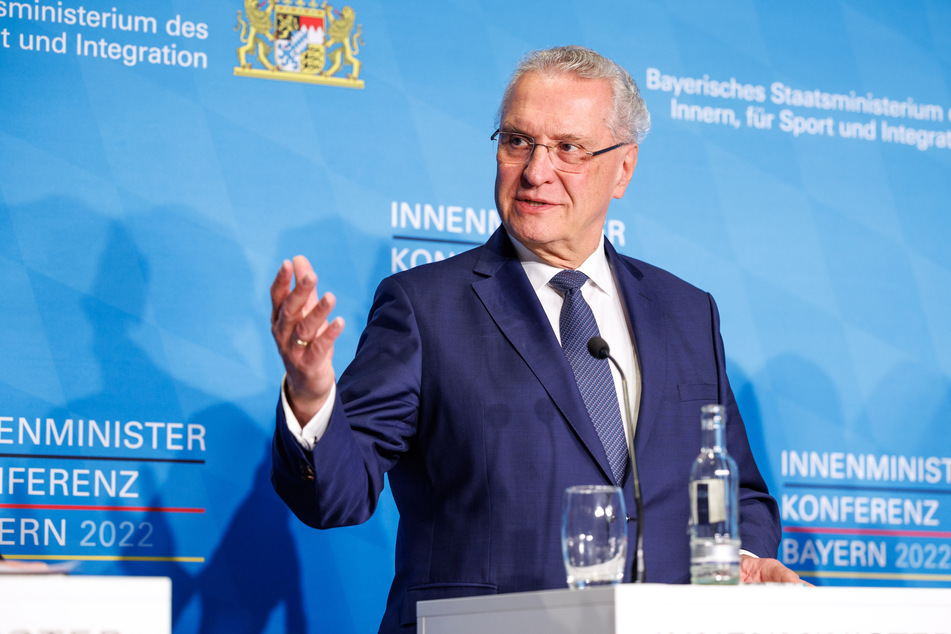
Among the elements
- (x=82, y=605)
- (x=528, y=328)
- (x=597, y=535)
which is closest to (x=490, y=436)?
(x=528, y=328)

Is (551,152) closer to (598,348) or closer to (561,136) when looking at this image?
(561,136)

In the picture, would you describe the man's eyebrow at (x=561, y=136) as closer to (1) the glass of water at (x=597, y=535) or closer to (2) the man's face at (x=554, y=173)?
(2) the man's face at (x=554, y=173)

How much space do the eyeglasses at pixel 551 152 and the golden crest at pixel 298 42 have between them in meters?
1.05

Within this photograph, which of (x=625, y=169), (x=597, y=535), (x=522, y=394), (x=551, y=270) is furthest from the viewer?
(x=625, y=169)

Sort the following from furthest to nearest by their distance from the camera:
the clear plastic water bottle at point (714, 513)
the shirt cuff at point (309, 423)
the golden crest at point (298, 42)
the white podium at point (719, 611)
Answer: the golden crest at point (298, 42) → the shirt cuff at point (309, 423) → the clear plastic water bottle at point (714, 513) → the white podium at point (719, 611)

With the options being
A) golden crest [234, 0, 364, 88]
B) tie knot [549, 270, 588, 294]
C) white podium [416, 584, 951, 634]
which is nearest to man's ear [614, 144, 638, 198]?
tie knot [549, 270, 588, 294]

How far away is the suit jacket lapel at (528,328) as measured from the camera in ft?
8.02

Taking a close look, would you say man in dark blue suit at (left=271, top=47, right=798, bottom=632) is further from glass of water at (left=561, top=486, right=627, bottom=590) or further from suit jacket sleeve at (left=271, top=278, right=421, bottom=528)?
glass of water at (left=561, top=486, right=627, bottom=590)

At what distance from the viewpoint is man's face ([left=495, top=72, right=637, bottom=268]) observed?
2.73m

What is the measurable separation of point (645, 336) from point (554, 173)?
1.53 feet

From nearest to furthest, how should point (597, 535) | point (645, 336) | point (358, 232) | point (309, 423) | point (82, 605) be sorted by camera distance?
point (82, 605)
point (597, 535)
point (309, 423)
point (645, 336)
point (358, 232)

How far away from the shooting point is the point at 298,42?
358 centimetres

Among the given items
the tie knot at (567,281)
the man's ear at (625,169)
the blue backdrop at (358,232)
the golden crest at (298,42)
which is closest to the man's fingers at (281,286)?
the tie knot at (567,281)

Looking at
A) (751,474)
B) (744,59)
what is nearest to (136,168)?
(751,474)
